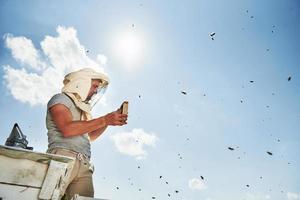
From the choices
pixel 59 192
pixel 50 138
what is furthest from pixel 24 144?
pixel 59 192

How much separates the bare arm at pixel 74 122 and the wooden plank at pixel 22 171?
51.3 inches

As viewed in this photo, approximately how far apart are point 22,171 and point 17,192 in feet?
0.73

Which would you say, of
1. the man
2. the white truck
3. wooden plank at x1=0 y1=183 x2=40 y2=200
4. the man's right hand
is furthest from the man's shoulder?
wooden plank at x1=0 y1=183 x2=40 y2=200

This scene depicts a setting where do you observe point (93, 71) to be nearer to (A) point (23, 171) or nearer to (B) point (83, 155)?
(B) point (83, 155)

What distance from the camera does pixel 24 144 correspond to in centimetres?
514

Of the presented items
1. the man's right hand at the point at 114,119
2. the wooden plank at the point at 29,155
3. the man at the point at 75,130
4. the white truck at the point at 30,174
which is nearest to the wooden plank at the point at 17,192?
the white truck at the point at 30,174

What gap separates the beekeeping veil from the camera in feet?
18.2

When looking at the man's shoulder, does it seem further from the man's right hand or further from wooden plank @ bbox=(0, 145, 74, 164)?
wooden plank @ bbox=(0, 145, 74, 164)

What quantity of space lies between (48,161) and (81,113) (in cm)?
200

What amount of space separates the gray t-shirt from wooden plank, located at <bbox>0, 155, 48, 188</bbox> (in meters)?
1.35

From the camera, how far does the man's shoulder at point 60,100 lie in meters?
5.11

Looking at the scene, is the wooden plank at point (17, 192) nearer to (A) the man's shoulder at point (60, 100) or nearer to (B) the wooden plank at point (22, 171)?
(B) the wooden plank at point (22, 171)

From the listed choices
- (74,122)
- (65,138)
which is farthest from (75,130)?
(65,138)

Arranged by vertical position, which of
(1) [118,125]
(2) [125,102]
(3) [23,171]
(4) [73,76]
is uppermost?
(4) [73,76]
